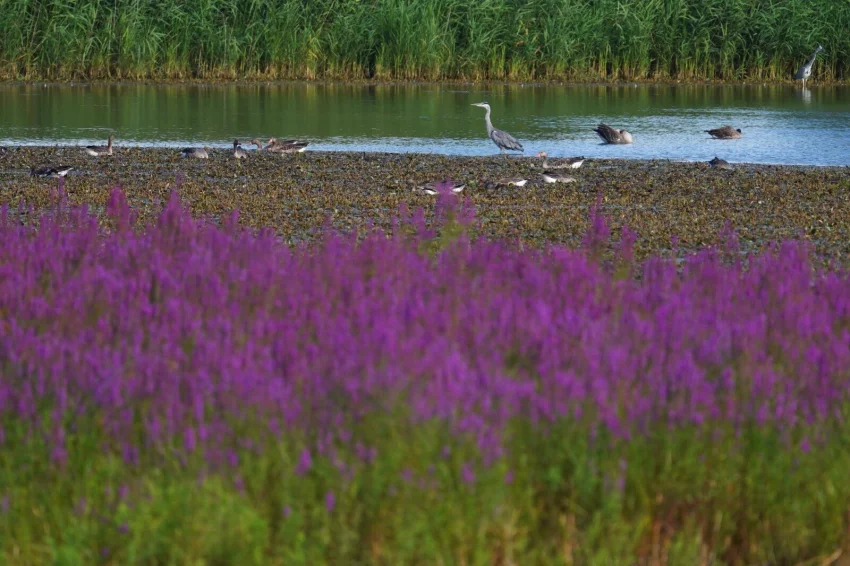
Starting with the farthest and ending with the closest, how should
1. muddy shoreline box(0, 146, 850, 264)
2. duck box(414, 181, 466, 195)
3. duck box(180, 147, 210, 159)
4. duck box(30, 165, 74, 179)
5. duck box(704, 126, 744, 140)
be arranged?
duck box(704, 126, 744, 140)
duck box(180, 147, 210, 159)
duck box(30, 165, 74, 179)
duck box(414, 181, 466, 195)
muddy shoreline box(0, 146, 850, 264)

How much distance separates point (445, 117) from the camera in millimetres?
24969

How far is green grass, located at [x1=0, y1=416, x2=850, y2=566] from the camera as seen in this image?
3701 mm

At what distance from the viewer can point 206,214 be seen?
492 inches

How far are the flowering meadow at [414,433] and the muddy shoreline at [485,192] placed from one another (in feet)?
18.0

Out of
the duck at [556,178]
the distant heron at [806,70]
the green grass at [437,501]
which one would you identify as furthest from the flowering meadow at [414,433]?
the distant heron at [806,70]

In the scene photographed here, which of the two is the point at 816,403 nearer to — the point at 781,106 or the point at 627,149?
the point at 627,149

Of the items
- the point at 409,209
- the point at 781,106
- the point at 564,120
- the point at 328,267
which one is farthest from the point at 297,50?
the point at 328,267

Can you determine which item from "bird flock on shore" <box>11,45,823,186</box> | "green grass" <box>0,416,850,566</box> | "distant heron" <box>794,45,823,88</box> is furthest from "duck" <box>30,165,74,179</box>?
"distant heron" <box>794,45,823,88</box>

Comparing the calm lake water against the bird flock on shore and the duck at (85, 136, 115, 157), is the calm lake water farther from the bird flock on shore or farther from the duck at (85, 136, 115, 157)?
the duck at (85, 136, 115, 157)

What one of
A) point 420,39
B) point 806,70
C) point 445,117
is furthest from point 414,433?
point 806,70

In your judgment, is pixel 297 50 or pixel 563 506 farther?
pixel 297 50

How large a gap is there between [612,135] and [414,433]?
1735cm

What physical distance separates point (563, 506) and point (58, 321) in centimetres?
177

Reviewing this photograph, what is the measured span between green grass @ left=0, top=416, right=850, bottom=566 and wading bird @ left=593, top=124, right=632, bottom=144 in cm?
1678
